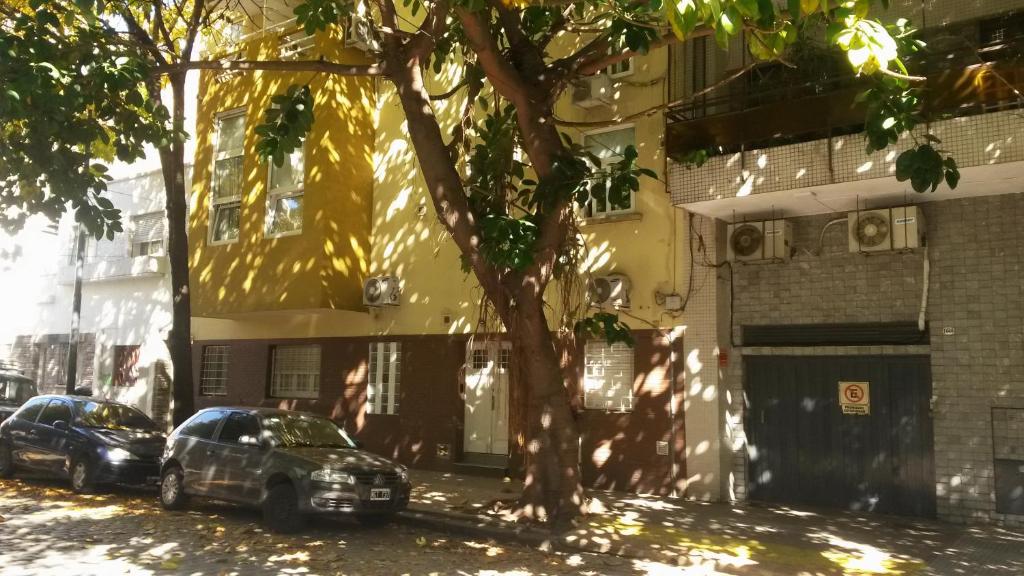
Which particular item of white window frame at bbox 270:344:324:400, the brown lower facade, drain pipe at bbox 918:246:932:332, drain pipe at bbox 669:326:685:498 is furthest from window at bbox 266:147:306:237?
drain pipe at bbox 918:246:932:332

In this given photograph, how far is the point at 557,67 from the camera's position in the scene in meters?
9.56

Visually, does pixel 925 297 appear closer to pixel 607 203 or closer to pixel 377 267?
pixel 607 203

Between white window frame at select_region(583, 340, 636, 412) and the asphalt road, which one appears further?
white window frame at select_region(583, 340, 636, 412)

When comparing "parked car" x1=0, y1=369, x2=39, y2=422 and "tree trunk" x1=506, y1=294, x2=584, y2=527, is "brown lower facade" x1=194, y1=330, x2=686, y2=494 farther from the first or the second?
"parked car" x1=0, y1=369, x2=39, y2=422

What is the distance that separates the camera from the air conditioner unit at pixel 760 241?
11188 millimetres

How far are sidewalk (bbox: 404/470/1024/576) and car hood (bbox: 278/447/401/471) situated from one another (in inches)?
40.4

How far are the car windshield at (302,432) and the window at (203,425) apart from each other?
2.77 ft

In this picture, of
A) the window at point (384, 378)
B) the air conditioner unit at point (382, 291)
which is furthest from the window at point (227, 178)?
the window at point (384, 378)

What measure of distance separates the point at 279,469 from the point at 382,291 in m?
5.95

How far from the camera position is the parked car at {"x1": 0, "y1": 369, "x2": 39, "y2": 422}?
16469 millimetres

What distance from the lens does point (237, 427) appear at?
998 centimetres

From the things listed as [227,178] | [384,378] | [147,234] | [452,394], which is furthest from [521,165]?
[147,234]

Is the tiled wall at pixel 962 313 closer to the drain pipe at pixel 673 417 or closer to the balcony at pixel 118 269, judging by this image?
the drain pipe at pixel 673 417

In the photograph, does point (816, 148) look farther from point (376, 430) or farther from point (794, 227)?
point (376, 430)
